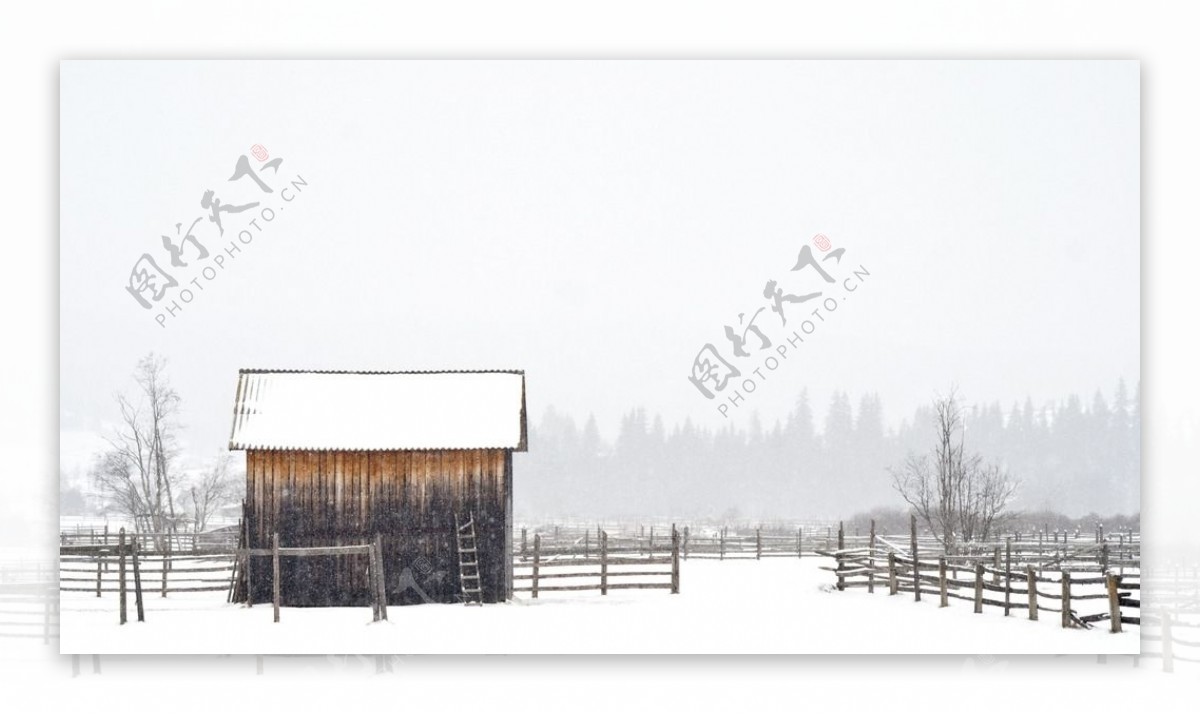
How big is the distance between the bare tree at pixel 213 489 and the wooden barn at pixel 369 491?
21.0m

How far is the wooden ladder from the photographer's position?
18.6 meters

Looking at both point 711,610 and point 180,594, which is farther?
point 180,594

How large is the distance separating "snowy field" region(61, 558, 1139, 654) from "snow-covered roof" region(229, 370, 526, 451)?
8.94 feet

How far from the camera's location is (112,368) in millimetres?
28703

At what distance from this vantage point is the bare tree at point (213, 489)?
39875mm

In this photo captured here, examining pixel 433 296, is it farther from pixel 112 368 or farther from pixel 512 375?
pixel 512 375

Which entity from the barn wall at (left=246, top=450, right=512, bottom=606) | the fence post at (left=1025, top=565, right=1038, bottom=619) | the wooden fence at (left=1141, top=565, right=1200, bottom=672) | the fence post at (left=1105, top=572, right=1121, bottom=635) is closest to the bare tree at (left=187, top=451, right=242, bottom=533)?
the barn wall at (left=246, top=450, right=512, bottom=606)

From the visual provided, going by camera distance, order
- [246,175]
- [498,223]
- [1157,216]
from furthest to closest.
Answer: [498,223] → [246,175] → [1157,216]

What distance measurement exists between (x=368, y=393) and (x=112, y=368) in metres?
12.7

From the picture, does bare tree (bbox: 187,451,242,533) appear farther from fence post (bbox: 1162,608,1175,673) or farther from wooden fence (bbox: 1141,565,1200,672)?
fence post (bbox: 1162,608,1175,673)

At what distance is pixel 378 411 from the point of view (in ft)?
62.4

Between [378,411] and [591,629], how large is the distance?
5.43 meters

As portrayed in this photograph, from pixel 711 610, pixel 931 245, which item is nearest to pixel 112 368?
pixel 711 610

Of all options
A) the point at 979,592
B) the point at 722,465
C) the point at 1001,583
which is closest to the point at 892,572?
the point at 1001,583
